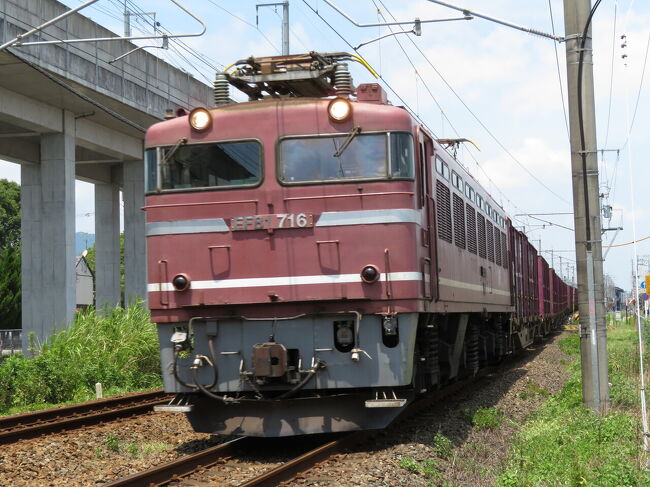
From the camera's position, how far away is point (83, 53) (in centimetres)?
2367

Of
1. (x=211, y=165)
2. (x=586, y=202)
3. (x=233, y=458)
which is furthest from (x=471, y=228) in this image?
(x=233, y=458)

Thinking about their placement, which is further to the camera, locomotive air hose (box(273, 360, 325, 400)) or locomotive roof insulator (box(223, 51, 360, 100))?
locomotive roof insulator (box(223, 51, 360, 100))

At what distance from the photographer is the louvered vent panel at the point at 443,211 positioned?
451 inches

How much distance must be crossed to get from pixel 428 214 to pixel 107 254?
24057mm

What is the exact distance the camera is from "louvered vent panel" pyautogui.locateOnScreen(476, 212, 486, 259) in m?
15.9

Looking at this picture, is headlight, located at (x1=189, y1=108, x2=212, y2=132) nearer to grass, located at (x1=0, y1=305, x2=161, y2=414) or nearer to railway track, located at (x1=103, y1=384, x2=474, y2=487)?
railway track, located at (x1=103, y1=384, x2=474, y2=487)

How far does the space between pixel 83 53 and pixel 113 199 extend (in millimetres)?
11622

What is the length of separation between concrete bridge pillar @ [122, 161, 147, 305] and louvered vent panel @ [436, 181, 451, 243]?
20.7m

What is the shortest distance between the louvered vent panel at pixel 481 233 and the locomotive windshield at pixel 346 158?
258 inches

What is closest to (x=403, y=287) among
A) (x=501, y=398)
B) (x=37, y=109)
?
(x=501, y=398)

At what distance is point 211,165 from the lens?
→ 32.2 feet

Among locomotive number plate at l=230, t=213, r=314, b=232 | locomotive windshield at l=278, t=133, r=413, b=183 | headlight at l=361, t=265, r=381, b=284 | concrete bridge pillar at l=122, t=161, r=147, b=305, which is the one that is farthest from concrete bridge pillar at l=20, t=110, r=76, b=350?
headlight at l=361, t=265, r=381, b=284

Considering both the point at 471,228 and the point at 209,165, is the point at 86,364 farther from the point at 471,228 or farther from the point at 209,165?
the point at 209,165

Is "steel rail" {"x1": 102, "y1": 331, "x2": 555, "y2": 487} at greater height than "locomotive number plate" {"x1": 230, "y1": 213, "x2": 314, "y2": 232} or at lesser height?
lesser
